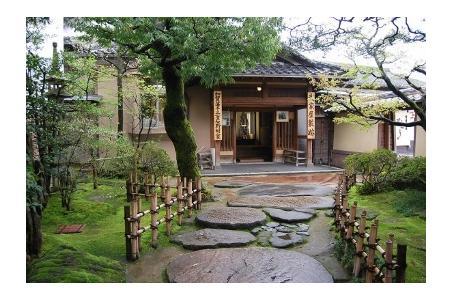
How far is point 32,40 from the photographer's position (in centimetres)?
467

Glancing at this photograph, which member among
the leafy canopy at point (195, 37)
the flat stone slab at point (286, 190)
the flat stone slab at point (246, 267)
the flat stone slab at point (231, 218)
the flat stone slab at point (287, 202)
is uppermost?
the leafy canopy at point (195, 37)

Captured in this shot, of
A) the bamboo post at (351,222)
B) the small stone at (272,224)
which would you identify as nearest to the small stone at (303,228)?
the small stone at (272,224)

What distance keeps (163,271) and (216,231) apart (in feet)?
3.67

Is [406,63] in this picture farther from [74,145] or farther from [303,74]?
[303,74]

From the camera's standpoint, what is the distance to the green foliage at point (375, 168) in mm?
6523

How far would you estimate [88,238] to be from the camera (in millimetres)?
4480

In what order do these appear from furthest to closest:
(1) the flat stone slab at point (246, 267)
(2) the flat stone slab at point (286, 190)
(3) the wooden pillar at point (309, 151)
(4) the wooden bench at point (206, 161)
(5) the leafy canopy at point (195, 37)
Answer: (3) the wooden pillar at point (309, 151) < (4) the wooden bench at point (206, 161) < (2) the flat stone slab at point (286, 190) < (5) the leafy canopy at point (195, 37) < (1) the flat stone slab at point (246, 267)

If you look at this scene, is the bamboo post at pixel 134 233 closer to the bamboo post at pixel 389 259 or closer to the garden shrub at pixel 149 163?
the bamboo post at pixel 389 259

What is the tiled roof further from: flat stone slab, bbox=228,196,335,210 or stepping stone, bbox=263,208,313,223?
stepping stone, bbox=263,208,313,223

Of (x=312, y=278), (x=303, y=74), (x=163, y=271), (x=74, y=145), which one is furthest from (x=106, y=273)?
(x=303, y=74)

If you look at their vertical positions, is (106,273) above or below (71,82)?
below

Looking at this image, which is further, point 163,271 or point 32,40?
point 32,40

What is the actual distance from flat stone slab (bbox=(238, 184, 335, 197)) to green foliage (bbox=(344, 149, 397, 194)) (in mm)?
678

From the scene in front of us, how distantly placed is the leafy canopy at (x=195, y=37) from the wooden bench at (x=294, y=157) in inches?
219
